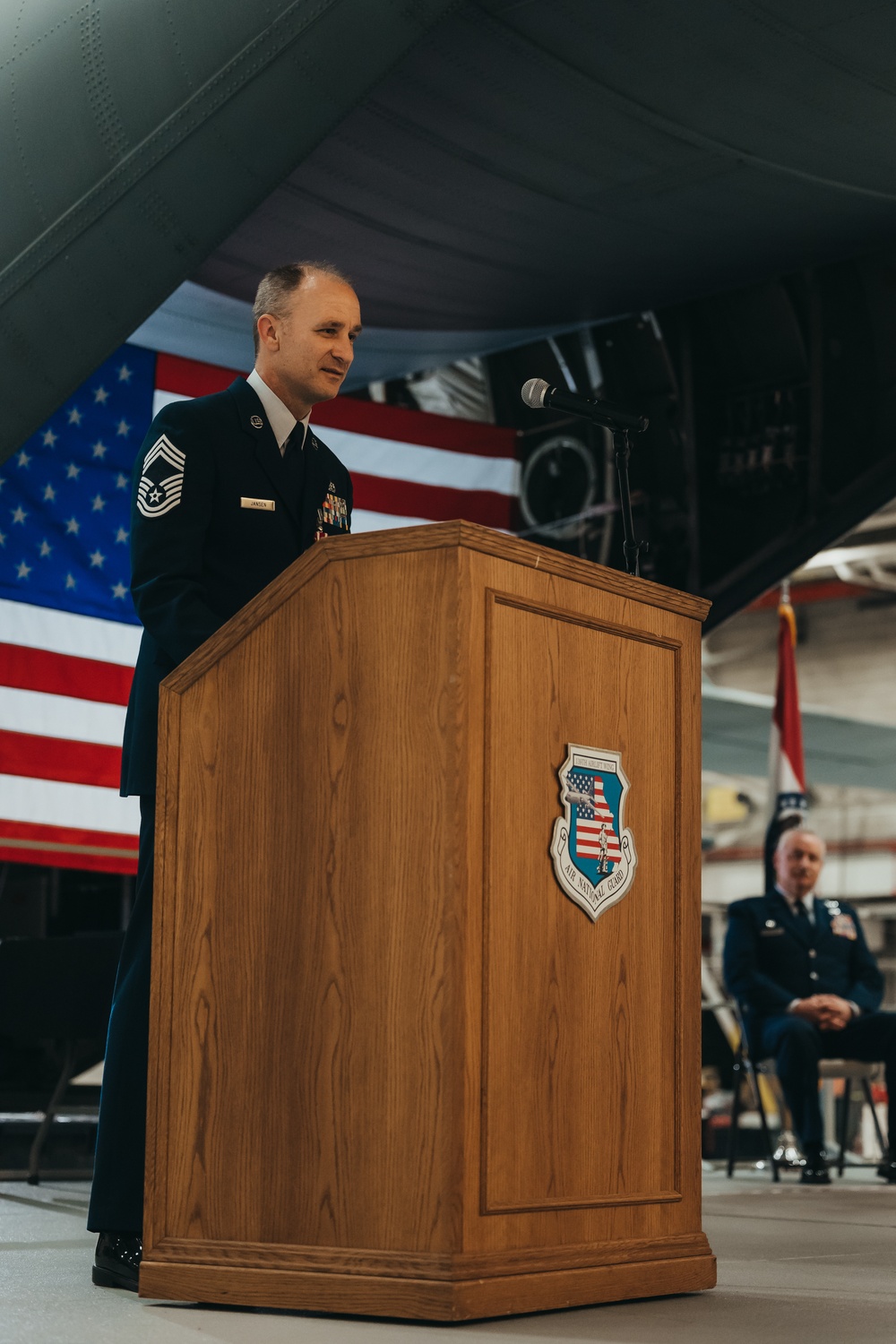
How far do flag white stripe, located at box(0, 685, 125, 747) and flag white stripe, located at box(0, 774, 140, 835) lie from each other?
0.16 meters

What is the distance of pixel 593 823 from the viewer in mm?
1878

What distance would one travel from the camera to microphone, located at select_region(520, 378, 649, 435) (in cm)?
220

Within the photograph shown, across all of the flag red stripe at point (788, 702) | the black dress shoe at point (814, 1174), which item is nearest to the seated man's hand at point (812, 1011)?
the black dress shoe at point (814, 1174)

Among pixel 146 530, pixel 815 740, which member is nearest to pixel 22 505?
pixel 146 530

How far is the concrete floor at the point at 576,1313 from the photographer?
1.56m

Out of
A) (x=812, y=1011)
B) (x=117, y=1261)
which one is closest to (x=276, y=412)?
(x=117, y=1261)

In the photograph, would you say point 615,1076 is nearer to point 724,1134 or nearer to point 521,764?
point 521,764

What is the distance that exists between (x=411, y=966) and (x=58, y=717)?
386cm

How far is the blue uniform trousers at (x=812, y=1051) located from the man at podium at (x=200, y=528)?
12.3 ft

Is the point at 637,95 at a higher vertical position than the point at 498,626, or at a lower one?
higher

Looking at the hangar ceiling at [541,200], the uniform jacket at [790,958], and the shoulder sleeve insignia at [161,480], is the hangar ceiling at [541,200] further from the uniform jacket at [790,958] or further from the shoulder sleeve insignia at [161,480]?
the shoulder sleeve insignia at [161,480]

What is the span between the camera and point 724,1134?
25.6 ft

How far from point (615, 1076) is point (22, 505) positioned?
406cm

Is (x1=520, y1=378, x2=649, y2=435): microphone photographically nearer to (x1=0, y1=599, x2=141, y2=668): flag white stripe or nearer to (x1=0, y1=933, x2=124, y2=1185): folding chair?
(x1=0, y1=933, x2=124, y2=1185): folding chair
